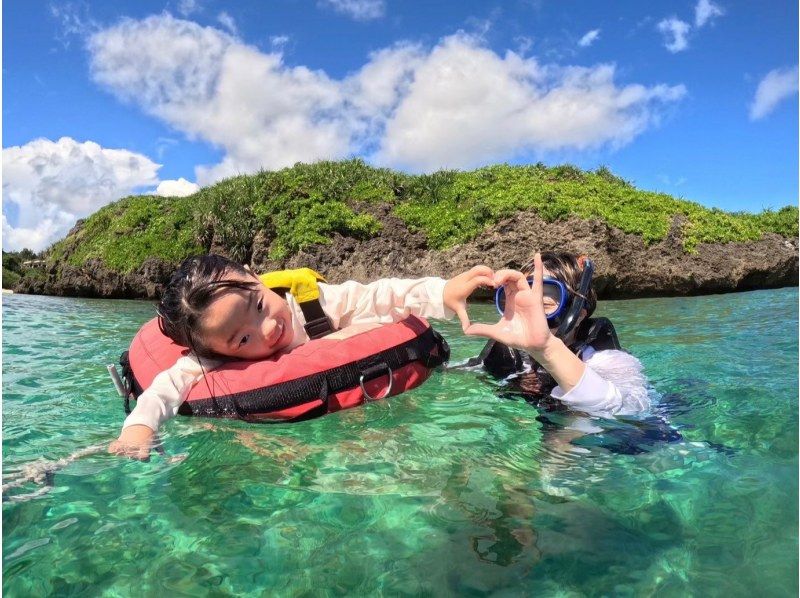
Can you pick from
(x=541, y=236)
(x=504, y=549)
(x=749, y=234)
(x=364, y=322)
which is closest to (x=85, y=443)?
(x=364, y=322)

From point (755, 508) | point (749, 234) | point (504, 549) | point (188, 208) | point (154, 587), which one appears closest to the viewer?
point (154, 587)

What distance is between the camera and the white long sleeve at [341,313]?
9.46ft

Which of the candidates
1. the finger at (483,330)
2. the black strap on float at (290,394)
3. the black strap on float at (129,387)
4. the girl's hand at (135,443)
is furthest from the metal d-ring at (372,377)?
the black strap on float at (129,387)

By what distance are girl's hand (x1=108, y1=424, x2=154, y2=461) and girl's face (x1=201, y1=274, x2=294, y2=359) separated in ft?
1.97

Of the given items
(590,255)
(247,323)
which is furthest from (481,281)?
(590,255)

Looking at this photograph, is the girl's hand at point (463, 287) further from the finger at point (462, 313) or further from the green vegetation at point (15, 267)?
the green vegetation at point (15, 267)

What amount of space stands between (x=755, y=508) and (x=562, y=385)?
2.96 feet

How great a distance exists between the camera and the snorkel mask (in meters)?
3.15

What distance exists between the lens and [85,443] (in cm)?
297

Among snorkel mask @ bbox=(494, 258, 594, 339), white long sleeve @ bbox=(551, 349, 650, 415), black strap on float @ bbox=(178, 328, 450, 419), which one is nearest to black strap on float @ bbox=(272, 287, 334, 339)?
black strap on float @ bbox=(178, 328, 450, 419)

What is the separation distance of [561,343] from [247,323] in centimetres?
166

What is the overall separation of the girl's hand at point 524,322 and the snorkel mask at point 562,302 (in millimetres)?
503

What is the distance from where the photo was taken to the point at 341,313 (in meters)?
3.88

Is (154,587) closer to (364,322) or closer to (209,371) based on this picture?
(209,371)
